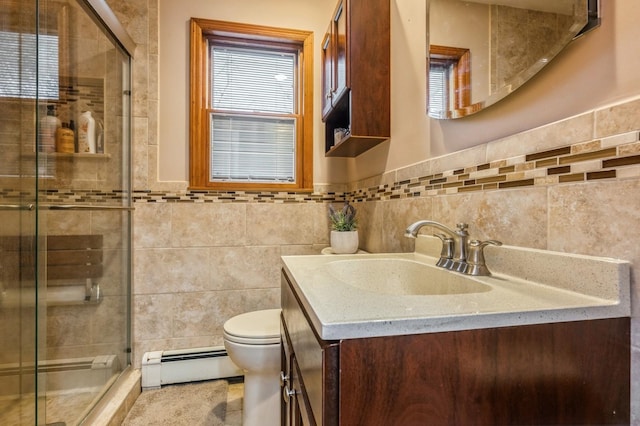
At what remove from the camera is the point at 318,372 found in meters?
0.48

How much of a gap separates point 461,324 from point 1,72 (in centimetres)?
200

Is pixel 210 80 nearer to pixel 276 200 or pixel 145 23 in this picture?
pixel 145 23

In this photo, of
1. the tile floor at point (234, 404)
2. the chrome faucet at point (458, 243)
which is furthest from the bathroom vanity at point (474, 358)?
the tile floor at point (234, 404)

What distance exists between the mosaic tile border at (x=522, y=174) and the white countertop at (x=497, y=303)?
0.54 feet

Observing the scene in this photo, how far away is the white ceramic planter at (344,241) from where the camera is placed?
161 cm

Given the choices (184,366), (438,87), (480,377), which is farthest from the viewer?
(184,366)

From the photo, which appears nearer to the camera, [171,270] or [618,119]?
[618,119]

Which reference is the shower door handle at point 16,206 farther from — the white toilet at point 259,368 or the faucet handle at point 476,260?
the faucet handle at point 476,260

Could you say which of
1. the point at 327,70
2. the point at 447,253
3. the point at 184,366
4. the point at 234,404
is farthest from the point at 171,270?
the point at 447,253

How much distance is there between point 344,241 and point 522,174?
96 cm

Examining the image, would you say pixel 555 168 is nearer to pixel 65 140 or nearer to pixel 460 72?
pixel 460 72

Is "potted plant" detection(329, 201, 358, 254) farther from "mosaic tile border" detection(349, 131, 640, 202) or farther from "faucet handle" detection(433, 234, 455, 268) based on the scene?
"faucet handle" detection(433, 234, 455, 268)

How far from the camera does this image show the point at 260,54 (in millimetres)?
2127

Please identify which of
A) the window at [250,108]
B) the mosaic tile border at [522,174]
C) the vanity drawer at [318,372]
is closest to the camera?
the vanity drawer at [318,372]
